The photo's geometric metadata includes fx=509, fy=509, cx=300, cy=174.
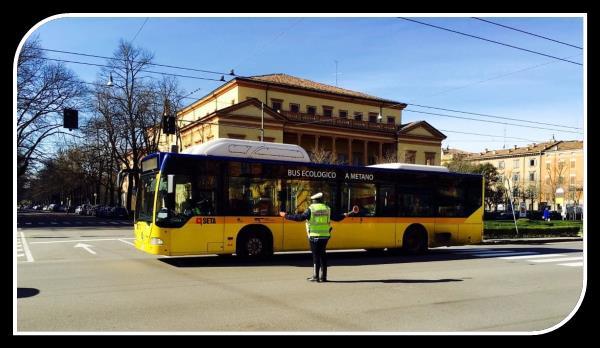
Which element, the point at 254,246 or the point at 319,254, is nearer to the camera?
the point at 319,254

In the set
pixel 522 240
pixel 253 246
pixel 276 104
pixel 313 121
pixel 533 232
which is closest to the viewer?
pixel 253 246

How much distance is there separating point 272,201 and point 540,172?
7527 centimetres

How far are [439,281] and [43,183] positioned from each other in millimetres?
62328

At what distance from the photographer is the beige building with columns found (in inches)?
2313

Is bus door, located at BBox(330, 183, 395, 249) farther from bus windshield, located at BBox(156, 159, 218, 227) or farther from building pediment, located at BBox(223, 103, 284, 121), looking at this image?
building pediment, located at BBox(223, 103, 284, 121)

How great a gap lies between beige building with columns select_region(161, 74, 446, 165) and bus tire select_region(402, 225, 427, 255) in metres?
39.8

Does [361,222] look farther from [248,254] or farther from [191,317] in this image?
[191,317]

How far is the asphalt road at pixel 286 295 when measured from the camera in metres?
6.97

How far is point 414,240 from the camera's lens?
55.5 feet

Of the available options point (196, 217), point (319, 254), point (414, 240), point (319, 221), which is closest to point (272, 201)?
point (196, 217)

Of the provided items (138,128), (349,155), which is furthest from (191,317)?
(349,155)

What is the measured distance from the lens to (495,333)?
6613 mm

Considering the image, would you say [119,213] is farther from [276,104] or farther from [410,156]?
[410,156]
